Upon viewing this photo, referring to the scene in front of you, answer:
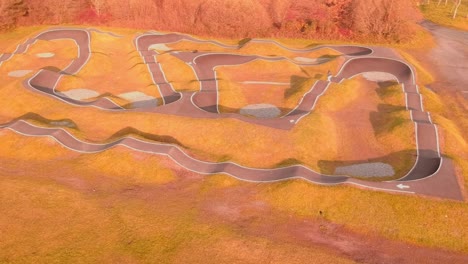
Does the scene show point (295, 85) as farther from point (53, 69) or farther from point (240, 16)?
point (53, 69)

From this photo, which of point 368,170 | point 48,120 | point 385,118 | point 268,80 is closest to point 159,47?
point 268,80

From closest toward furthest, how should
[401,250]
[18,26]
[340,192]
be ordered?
[401,250], [340,192], [18,26]

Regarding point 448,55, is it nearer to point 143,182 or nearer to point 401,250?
point 401,250

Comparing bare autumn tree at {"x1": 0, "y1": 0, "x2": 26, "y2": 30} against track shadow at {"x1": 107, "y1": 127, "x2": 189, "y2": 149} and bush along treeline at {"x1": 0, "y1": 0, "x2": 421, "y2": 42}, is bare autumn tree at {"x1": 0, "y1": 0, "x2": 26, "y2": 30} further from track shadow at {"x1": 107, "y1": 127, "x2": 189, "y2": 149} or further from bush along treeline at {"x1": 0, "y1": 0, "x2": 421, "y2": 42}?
track shadow at {"x1": 107, "y1": 127, "x2": 189, "y2": 149}

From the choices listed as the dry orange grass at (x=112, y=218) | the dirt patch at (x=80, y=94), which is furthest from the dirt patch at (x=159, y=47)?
the dry orange grass at (x=112, y=218)

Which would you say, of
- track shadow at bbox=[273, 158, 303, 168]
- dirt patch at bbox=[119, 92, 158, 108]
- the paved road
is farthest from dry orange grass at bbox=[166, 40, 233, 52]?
track shadow at bbox=[273, 158, 303, 168]

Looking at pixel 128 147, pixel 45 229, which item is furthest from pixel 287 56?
pixel 45 229
